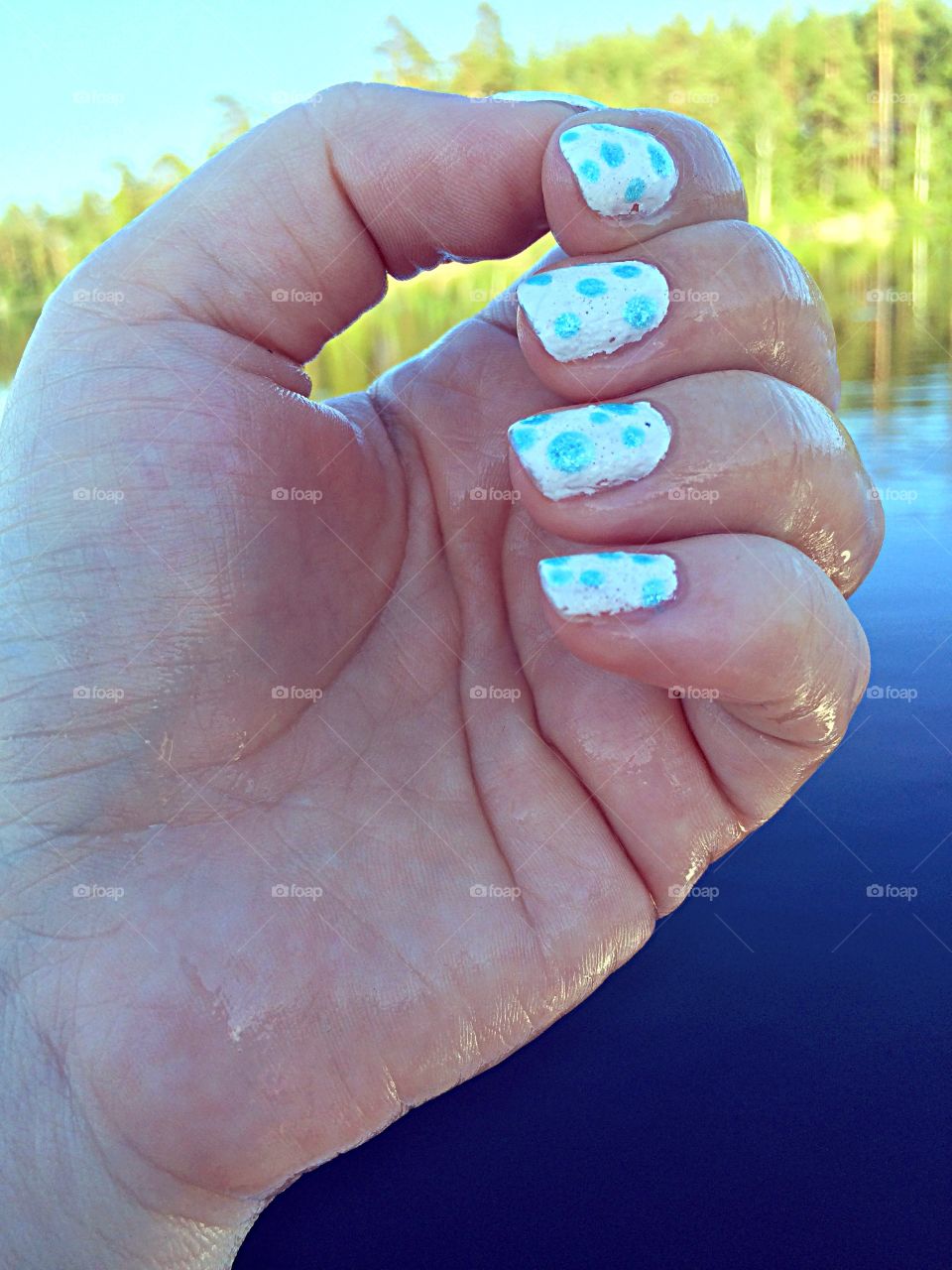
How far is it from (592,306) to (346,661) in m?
0.46

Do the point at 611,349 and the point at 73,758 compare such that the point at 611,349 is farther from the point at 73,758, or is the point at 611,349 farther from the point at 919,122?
the point at 919,122

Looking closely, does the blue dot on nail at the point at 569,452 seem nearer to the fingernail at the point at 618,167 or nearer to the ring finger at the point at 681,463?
the ring finger at the point at 681,463

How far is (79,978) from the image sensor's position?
1015 millimetres

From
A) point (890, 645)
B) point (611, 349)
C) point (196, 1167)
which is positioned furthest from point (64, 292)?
point (890, 645)

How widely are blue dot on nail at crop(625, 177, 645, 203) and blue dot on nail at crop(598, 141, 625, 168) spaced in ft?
0.07

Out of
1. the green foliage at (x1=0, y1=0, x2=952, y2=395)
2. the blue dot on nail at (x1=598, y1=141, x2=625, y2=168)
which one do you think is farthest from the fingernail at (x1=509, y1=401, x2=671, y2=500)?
the green foliage at (x1=0, y1=0, x2=952, y2=395)

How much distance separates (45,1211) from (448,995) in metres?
0.45

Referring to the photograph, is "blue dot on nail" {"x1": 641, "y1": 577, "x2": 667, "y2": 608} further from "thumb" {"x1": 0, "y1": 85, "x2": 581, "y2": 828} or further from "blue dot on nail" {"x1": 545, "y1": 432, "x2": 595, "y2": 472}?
"thumb" {"x1": 0, "y1": 85, "x2": 581, "y2": 828}

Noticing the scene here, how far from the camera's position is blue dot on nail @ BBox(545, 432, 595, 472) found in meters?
0.94

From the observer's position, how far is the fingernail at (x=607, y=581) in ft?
2.94

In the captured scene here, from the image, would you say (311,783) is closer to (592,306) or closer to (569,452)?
(569,452)

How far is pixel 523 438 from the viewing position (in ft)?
3.11

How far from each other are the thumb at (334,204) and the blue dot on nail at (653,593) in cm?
41

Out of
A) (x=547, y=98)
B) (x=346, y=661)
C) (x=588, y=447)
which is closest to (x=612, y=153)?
(x=547, y=98)
